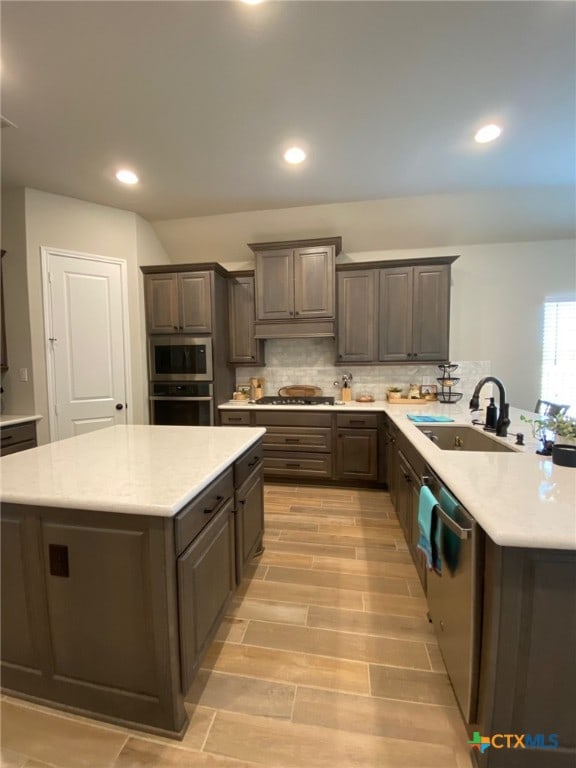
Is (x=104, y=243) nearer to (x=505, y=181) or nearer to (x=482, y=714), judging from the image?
(x=505, y=181)

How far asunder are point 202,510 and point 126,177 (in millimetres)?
3041

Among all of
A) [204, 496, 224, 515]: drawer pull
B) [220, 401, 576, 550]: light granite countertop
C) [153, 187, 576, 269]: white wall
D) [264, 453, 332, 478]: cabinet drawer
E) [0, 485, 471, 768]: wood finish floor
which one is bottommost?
[0, 485, 471, 768]: wood finish floor

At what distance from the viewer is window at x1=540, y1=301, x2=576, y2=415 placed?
12.1 feet

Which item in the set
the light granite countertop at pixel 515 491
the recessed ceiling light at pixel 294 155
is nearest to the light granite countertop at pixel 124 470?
the light granite countertop at pixel 515 491

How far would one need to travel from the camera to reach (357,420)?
3449 millimetres

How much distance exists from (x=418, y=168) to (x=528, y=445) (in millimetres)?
2408

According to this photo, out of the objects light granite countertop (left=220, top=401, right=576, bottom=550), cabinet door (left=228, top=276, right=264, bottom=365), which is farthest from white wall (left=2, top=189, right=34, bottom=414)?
light granite countertop (left=220, top=401, right=576, bottom=550)

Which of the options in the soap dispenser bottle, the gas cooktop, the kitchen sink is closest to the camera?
→ the soap dispenser bottle

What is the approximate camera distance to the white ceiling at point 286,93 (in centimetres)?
155

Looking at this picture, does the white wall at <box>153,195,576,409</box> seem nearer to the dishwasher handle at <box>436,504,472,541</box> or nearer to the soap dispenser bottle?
the soap dispenser bottle

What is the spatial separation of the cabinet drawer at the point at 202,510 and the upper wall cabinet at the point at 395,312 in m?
2.49

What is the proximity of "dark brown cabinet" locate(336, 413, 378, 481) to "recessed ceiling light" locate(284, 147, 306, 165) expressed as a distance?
7.79ft

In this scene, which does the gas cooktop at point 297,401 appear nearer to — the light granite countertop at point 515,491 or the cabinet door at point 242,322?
the cabinet door at point 242,322

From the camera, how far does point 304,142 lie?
7.97 feet
